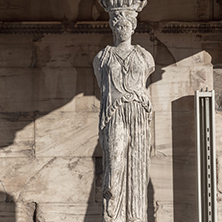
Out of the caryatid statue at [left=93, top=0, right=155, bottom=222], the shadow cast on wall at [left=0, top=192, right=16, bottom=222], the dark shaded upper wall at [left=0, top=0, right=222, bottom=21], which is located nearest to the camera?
the caryatid statue at [left=93, top=0, right=155, bottom=222]

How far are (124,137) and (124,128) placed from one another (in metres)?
0.11

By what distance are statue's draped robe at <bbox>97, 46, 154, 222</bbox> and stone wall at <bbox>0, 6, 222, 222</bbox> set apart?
2125mm

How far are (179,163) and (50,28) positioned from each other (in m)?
2.69

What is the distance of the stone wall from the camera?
41.4ft

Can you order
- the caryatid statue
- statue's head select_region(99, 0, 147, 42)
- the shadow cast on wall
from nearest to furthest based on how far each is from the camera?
1. the caryatid statue
2. statue's head select_region(99, 0, 147, 42)
3. the shadow cast on wall

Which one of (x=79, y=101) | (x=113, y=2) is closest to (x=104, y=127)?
(x=113, y=2)

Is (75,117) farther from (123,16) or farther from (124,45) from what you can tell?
(123,16)

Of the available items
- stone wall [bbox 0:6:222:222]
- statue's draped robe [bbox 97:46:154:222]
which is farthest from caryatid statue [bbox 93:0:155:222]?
stone wall [bbox 0:6:222:222]

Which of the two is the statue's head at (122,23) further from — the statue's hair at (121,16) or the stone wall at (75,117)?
the stone wall at (75,117)

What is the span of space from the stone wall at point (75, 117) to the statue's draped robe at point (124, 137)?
2125 mm

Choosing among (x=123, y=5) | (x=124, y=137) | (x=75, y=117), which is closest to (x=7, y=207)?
(x=75, y=117)

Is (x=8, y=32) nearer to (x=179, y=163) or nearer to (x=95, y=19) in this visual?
(x=95, y=19)

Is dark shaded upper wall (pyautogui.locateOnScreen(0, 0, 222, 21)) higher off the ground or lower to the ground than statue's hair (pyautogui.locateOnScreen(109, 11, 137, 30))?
higher

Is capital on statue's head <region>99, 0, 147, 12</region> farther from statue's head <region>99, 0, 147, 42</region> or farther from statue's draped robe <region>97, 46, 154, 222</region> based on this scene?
statue's draped robe <region>97, 46, 154, 222</region>
